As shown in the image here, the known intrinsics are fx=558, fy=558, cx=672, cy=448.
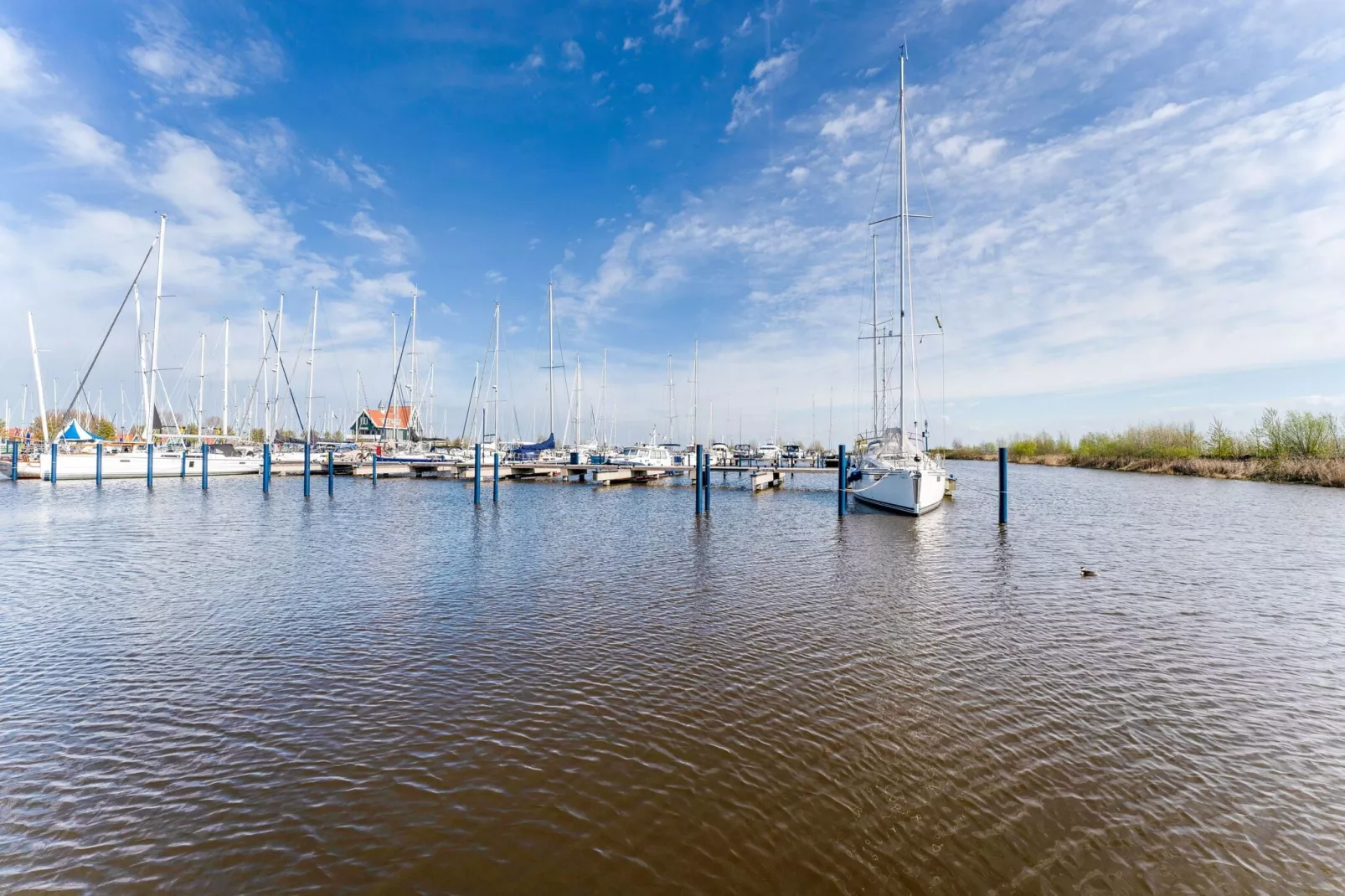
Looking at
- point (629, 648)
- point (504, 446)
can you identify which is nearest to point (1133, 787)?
point (629, 648)

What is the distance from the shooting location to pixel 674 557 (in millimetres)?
17406

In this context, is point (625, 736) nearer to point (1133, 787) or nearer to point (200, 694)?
point (1133, 787)

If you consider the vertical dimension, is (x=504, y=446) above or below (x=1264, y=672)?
above

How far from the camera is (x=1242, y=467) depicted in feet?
175

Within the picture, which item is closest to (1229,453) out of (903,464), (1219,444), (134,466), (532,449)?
(1219,444)

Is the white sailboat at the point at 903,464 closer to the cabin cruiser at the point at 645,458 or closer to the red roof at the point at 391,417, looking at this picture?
the cabin cruiser at the point at 645,458

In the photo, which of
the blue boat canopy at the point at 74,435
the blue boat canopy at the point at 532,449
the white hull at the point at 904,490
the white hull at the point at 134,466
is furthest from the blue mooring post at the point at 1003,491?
the blue boat canopy at the point at 74,435

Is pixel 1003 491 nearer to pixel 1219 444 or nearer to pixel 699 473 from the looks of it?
pixel 699 473

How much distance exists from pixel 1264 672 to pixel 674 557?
12.6 metres

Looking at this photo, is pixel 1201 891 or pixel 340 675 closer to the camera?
pixel 1201 891

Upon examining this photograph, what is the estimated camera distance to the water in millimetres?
4480

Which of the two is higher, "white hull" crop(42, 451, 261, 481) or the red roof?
the red roof

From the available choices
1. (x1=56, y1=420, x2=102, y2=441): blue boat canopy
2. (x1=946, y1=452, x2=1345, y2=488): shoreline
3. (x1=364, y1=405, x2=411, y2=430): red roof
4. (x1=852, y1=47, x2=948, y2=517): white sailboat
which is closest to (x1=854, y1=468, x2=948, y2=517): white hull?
(x1=852, y1=47, x2=948, y2=517): white sailboat

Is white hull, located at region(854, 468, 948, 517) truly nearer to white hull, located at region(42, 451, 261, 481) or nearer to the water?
the water
